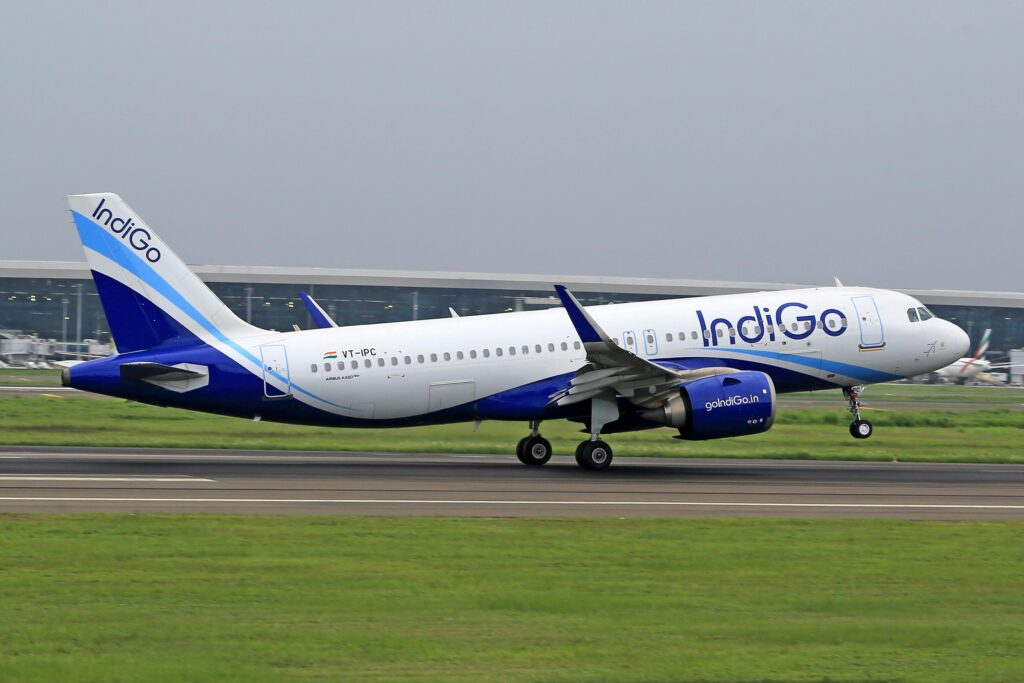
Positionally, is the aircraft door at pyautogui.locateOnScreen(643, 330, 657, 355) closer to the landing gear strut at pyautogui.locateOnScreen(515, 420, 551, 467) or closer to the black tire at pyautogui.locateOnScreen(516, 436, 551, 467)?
the landing gear strut at pyautogui.locateOnScreen(515, 420, 551, 467)

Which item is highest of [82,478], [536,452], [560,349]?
[560,349]

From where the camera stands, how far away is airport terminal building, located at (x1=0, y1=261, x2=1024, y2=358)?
4067 inches

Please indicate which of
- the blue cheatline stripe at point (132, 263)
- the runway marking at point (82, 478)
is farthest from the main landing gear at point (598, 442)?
the runway marking at point (82, 478)

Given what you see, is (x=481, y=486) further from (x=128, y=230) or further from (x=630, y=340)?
(x=128, y=230)

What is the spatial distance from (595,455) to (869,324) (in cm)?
894

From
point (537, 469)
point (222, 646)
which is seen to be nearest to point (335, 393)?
point (537, 469)

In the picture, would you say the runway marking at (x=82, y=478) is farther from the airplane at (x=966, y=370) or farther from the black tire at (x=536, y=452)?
the airplane at (x=966, y=370)

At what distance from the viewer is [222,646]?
468 inches

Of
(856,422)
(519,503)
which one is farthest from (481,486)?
(856,422)

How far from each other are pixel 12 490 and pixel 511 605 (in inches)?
530

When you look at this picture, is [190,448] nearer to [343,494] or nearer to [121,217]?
[121,217]

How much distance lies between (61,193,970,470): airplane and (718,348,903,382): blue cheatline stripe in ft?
0.17

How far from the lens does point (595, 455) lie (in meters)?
30.7

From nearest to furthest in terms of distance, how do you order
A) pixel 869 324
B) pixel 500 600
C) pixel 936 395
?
pixel 500 600 < pixel 869 324 < pixel 936 395
